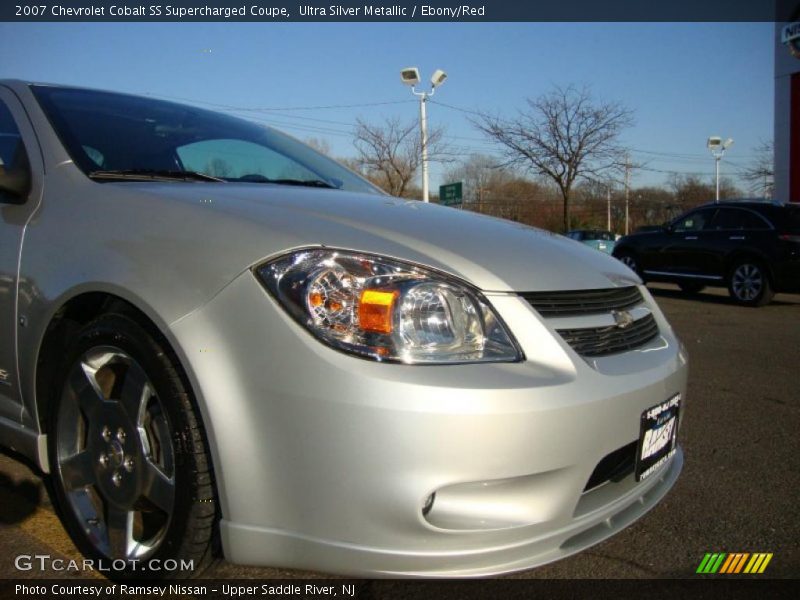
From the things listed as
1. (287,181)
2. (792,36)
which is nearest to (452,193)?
(792,36)

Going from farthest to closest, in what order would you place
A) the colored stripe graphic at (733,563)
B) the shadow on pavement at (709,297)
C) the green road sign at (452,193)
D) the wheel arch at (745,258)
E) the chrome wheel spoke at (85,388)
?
1. the green road sign at (452,193)
2. the shadow on pavement at (709,297)
3. the wheel arch at (745,258)
4. the colored stripe graphic at (733,563)
5. the chrome wheel spoke at (85,388)

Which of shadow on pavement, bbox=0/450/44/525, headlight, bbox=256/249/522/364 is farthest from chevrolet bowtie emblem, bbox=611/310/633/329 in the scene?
shadow on pavement, bbox=0/450/44/525

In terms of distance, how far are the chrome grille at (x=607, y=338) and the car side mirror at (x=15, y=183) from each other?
1.89 metres

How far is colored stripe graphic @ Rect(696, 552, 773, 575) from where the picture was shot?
2.13 m

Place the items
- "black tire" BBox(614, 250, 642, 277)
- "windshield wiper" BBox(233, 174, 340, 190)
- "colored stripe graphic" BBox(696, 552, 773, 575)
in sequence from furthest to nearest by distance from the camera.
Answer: "black tire" BBox(614, 250, 642, 277)
"windshield wiper" BBox(233, 174, 340, 190)
"colored stripe graphic" BBox(696, 552, 773, 575)

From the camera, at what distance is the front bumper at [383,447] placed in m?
1.47

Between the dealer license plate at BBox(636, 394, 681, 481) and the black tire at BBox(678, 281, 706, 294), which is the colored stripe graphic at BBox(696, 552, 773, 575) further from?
the black tire at BBox(678, 281, 706, 294)

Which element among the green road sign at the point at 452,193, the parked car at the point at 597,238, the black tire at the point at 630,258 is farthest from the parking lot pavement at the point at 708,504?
the green road sign at the point at 452,193

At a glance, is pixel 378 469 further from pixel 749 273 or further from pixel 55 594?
pixel 749 273

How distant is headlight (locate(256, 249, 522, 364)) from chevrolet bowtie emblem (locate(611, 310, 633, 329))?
20.1 inches

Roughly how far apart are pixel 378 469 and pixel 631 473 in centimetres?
85

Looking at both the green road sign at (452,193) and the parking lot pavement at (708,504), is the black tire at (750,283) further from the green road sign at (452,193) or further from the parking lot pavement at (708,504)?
the green road sign at (452,193)

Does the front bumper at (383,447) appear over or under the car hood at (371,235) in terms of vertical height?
under

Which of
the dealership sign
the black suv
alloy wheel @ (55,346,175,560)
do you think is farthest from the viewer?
the dealership sign
